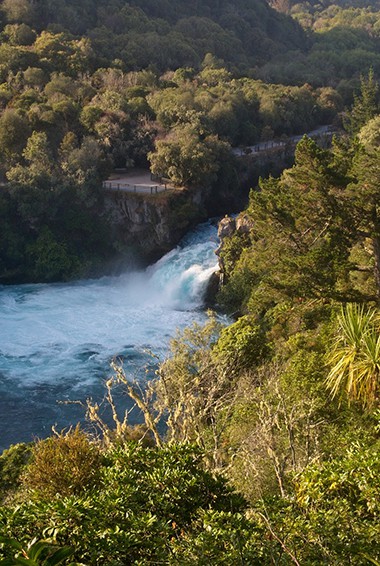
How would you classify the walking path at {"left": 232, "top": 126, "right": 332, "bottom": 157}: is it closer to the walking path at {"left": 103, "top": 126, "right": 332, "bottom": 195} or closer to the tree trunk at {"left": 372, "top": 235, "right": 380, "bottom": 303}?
the walking path at {"left": 103, "top": 126, "right": 332, "bottom": 195}

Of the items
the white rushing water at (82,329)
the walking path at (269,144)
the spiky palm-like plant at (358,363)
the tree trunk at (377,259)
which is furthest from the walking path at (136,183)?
the spiky palm-like plant at (358,363)

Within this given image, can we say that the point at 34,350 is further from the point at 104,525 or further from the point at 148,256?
the point at 104,525

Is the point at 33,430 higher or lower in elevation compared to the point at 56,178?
lower

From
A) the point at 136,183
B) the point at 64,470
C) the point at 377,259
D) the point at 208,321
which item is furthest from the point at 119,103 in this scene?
the point at 64,470

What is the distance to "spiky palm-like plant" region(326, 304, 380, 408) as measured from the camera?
12812 mm

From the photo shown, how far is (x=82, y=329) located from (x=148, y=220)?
11412mm

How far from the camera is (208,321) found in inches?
1031

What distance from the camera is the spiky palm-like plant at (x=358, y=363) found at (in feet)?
42.0

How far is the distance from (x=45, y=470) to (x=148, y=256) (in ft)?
97.6

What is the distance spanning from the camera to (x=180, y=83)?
5428cm

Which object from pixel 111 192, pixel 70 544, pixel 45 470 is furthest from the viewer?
pixel 111 192

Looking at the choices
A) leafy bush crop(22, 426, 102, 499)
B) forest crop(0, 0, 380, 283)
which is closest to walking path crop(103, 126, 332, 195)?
forest crop(0, 0, 380, 283)

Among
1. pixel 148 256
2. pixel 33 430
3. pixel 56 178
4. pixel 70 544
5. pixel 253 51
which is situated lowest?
pixel 33 430

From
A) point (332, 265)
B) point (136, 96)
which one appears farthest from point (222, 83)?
point (332, 265)
